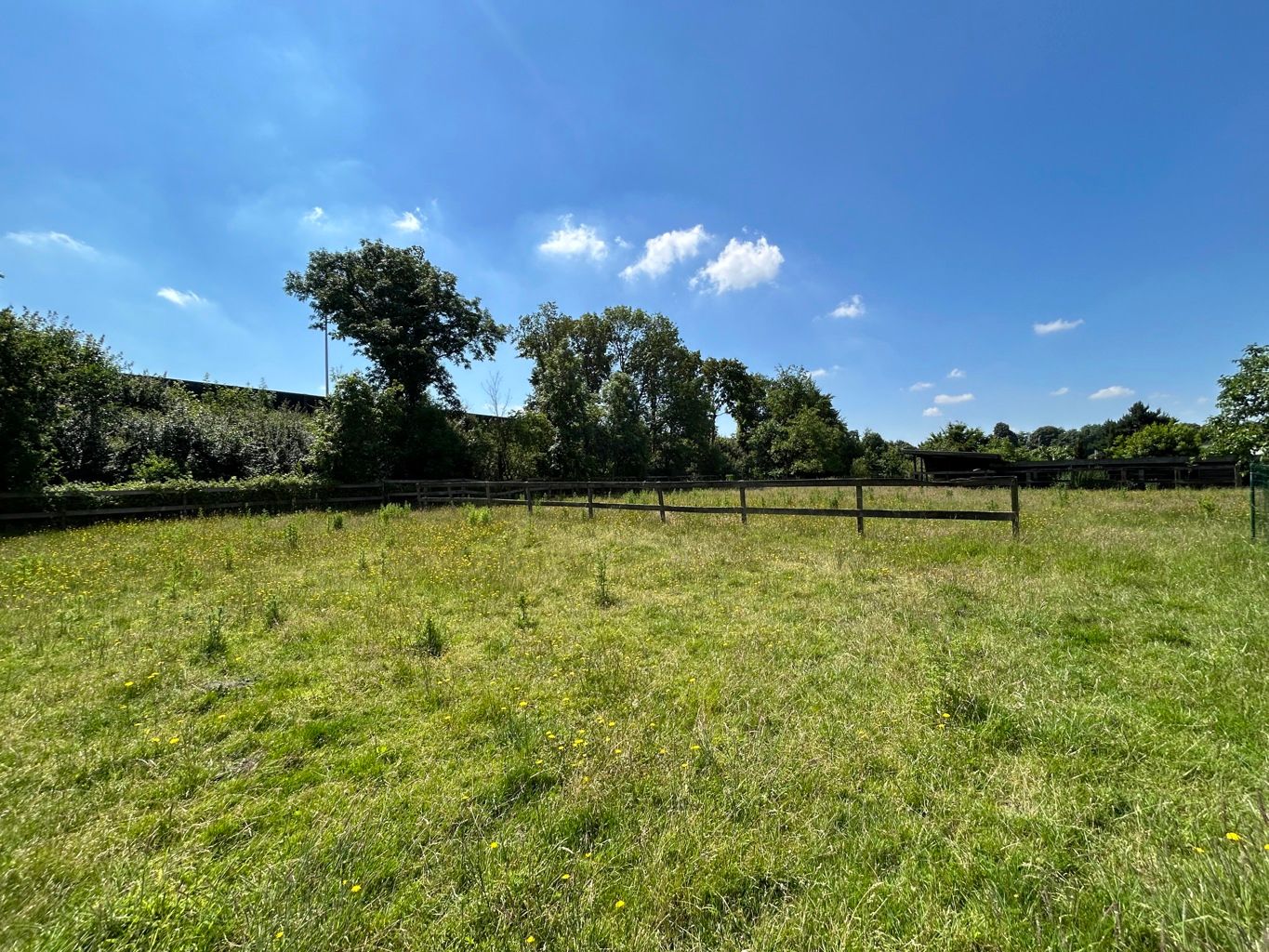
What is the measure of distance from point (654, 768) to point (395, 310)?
99.0 ft

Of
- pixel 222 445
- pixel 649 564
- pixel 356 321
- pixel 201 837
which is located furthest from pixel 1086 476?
pixel 222 445

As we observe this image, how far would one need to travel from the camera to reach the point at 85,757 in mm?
3150

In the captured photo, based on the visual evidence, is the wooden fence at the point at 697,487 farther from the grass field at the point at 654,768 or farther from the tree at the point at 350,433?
the grass field at the point at 654,768

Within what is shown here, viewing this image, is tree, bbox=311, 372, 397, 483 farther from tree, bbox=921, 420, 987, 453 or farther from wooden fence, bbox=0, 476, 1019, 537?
tree, bbox=921, 420, 987, 453

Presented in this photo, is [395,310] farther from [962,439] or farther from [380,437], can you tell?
[962,439]

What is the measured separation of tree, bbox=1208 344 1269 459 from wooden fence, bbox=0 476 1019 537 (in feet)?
33.7

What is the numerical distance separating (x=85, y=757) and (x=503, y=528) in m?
9.89

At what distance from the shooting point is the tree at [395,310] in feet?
86.0

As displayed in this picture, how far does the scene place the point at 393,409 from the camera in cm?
2414

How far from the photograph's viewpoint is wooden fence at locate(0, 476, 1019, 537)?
10164 mm

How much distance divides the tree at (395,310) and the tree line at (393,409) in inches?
3.1

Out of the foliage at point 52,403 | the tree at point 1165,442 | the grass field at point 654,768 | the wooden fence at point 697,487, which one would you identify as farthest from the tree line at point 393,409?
the tree at point 1165,442

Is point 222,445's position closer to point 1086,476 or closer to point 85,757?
point 85,757

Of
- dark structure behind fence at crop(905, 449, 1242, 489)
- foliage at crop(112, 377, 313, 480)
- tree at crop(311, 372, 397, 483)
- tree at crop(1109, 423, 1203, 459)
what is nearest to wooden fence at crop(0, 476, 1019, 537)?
tree at crop(311, 372, 397, 483)
